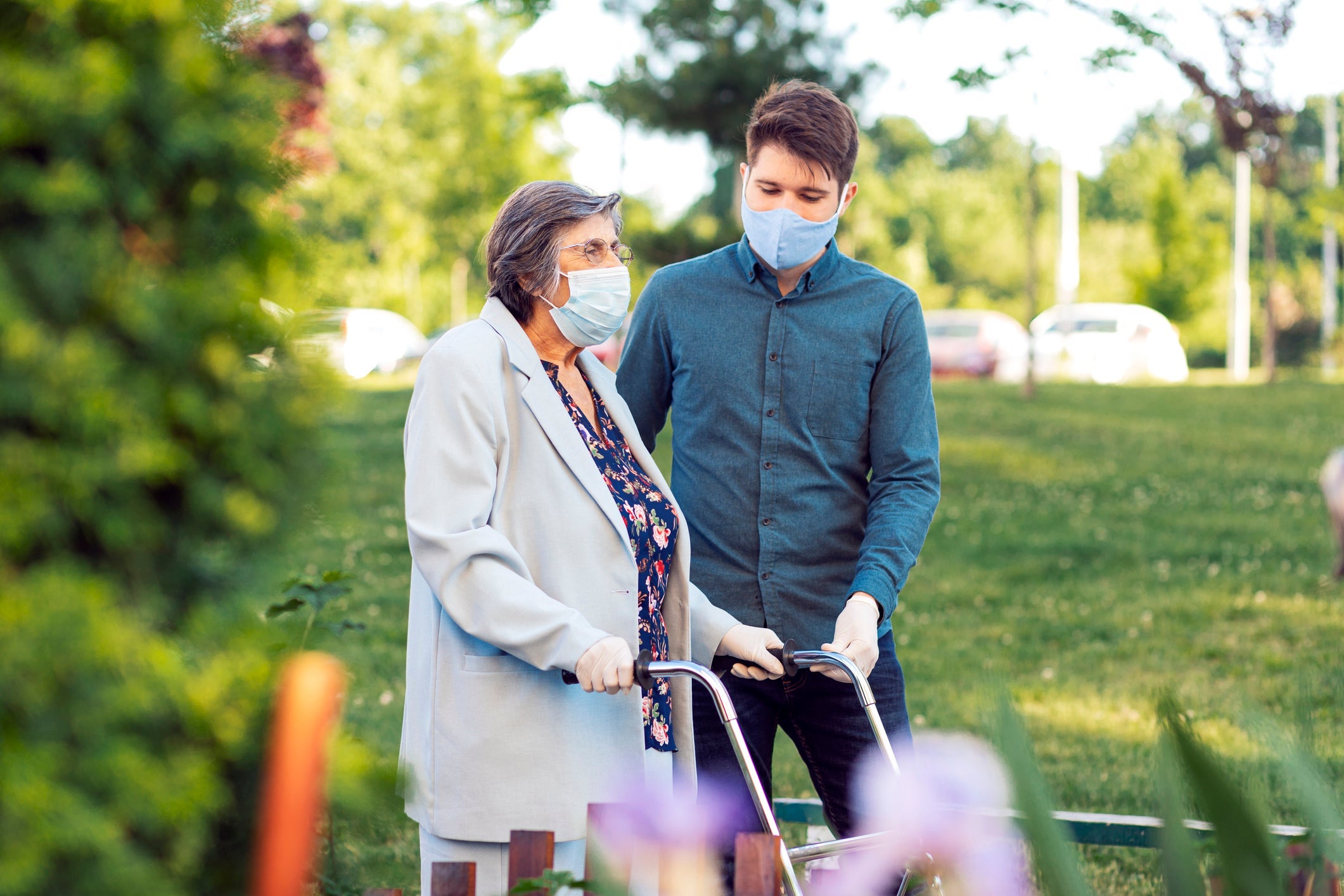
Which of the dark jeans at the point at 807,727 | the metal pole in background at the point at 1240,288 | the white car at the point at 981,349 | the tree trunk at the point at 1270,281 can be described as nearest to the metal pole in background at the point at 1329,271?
the metal pole in background at the point at 1240,288

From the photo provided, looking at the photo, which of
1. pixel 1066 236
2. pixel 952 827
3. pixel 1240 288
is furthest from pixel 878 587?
pixel 1240 288

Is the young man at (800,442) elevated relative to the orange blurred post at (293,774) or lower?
elevated

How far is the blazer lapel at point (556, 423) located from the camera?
271 centimetres

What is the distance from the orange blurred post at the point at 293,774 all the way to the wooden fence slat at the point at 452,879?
1.71 ft

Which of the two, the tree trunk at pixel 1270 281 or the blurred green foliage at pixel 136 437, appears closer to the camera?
the blurred green foliage at pixel 136 437

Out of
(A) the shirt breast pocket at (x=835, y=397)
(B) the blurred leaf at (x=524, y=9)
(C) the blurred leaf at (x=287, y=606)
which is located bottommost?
(C) the blurred leaf at (x=287, y=606)

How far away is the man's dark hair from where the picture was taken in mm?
3088

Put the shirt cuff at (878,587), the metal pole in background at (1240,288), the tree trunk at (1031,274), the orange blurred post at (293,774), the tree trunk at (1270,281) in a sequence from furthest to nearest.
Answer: the metal pole in background at (1240,288) → the tree trunk at (1270,281) → the tree trunk at (1031,274) → the shirt cuff at (878,587) → the orange blurred post at (293,774)

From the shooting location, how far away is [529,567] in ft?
8.87

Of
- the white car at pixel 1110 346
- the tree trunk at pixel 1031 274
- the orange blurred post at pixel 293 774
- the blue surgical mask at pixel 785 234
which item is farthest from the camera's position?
the white car at pixel 1110 346

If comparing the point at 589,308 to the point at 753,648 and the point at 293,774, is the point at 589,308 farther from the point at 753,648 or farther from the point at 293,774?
the point at 293,774

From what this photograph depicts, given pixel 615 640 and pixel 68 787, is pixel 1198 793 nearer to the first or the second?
pixel 68 787

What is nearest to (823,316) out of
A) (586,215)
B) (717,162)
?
(586,215)

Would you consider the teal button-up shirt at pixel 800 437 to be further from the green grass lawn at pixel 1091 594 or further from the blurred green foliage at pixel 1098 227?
the blurred green foliage at pixel 1098 227
